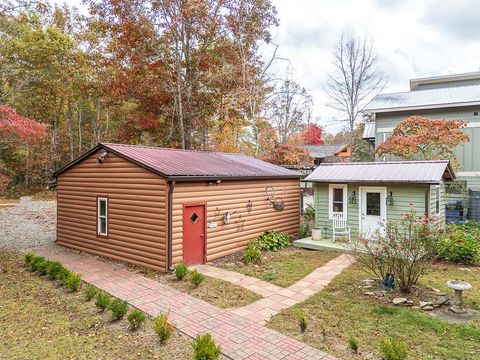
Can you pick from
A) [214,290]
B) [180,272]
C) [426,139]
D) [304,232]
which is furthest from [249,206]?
[426,139]

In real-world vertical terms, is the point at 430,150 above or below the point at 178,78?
below

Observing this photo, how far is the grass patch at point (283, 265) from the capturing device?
27.6ft

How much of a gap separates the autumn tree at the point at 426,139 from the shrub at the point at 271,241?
6.94 meters

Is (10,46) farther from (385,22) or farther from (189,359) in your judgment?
(189,359)

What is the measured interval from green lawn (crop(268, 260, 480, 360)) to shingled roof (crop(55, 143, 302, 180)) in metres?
4.49

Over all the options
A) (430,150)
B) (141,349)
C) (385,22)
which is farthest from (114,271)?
(385,22)

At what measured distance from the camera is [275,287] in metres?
7.70

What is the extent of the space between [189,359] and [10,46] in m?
24.5

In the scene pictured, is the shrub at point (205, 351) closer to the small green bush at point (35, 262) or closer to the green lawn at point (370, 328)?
the green lawn at point (370, 328)

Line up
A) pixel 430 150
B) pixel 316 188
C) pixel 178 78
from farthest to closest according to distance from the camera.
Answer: pixel 178 78 → pixel 430 150 → pixel 316 188

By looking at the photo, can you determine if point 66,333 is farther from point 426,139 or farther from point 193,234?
point 426,139

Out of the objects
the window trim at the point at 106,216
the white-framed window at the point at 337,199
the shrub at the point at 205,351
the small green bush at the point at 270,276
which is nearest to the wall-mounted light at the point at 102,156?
the window trim at the point at 106,216

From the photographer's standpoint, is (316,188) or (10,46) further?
(10,46)

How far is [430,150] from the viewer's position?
1492 centimetres
